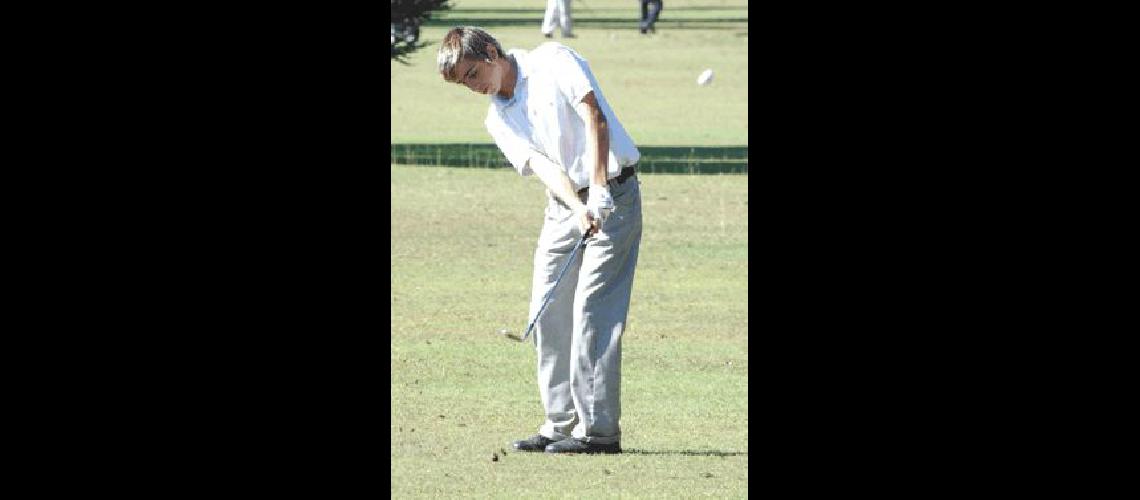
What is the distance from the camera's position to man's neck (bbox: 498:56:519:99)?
951 centimetres

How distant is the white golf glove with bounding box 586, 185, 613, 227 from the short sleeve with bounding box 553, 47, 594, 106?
1.10ft

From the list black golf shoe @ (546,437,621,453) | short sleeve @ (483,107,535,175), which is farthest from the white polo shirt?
black golf shoe @ (546,437,621,453)

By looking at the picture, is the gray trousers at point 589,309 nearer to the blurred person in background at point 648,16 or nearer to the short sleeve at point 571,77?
the short sleeve at point 571,77

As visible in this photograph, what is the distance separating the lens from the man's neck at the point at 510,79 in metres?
9.51

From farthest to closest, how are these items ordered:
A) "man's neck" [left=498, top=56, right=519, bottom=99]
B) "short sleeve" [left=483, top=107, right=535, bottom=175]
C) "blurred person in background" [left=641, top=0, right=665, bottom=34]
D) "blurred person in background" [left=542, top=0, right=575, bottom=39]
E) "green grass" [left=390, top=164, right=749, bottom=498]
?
1. "blurred person in background" [left=641, top=0, right=665, bottom=34]
2. "blurred person in background" [left=542, top=0, right=575, bottom=39]
3. "short sleeve" [left=483, top=107, right=535, bottom=175]
4. "man's neck" [left=498, top=56, right=519, bottom=99]
5. "green grass" [left=390, top=164, right=749, bottom=498]

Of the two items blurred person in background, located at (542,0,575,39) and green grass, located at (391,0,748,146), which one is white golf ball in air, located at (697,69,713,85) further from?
blurred person in background, located at (542,0,575,39)

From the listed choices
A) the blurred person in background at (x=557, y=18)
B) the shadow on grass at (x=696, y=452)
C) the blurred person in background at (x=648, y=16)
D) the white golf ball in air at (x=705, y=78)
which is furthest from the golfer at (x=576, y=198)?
the blurred person in background at (x=648, y=16)

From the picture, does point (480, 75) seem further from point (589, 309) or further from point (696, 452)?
point (696, 452)

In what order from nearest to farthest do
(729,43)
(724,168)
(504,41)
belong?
(724,168) → (504,41) → (729,43)

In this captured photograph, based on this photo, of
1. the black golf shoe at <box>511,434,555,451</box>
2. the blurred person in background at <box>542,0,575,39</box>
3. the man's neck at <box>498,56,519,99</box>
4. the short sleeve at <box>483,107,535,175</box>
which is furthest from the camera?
the blurred person in background at <box>542,0,575,39</box>

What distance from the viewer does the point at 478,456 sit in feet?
31.7
